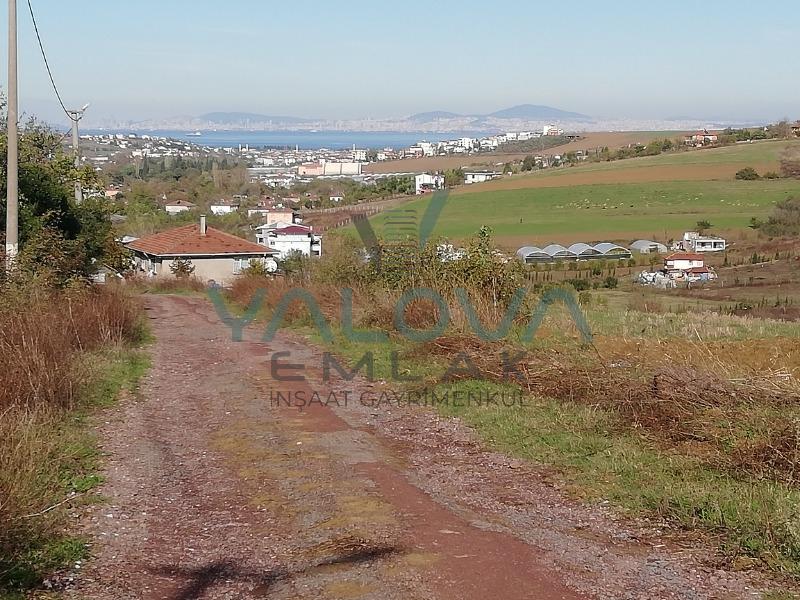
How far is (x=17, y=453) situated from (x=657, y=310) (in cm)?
2352

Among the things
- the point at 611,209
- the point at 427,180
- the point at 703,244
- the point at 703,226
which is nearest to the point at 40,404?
the point at 703,244

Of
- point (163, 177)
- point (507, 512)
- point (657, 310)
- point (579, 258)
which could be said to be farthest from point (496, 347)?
point (163, 177)

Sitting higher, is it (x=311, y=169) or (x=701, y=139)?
(x=701, y=139)

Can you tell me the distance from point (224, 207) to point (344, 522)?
261 ft

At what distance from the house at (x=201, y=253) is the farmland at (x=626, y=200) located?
12.0m

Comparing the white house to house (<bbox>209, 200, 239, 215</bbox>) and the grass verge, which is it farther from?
the grass verge

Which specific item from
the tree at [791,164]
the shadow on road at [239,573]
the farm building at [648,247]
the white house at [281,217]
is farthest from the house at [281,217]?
the shadow on road at [239,573]

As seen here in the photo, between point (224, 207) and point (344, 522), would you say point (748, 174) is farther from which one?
point (344, 522)

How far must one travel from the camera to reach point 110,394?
30.8ft

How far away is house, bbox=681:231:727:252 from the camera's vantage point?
47844 mm

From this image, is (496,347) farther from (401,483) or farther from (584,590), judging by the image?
(584,590)

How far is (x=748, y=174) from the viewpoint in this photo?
66.8 metres

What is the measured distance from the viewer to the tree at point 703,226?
174 ft

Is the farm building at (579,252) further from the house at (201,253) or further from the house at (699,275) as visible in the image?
the house at (201,253)
